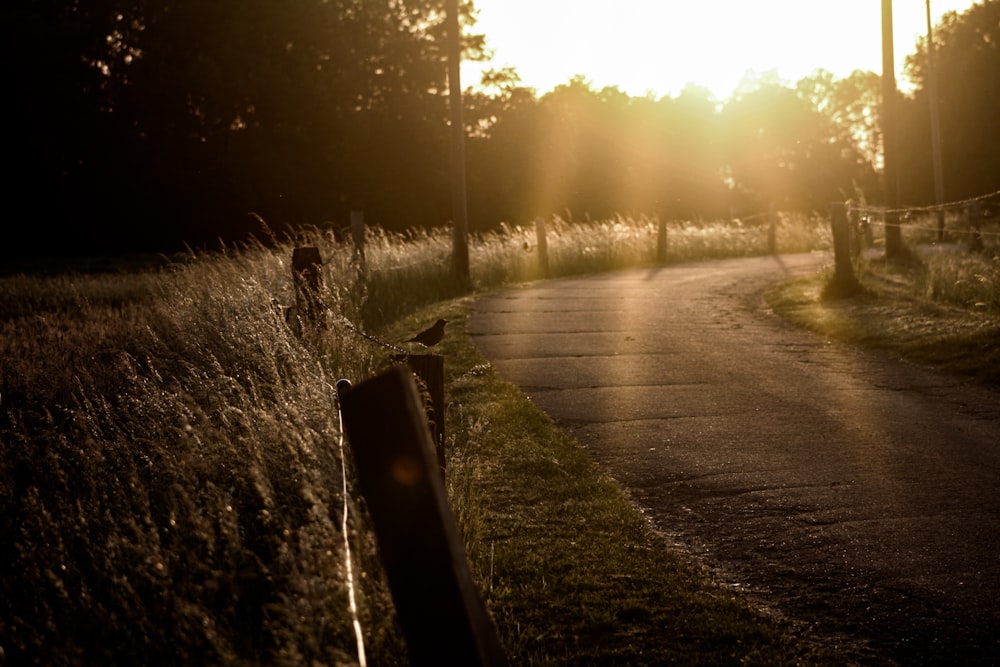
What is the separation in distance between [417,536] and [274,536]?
1513mm

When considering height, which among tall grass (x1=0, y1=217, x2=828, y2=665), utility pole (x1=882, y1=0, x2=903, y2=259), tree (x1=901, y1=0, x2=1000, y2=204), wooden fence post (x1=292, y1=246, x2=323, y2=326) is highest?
tree (x1=901, y1=0, x2=1000, y2=204)

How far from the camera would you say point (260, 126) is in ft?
152

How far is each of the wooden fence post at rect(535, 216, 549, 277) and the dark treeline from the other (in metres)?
15.3

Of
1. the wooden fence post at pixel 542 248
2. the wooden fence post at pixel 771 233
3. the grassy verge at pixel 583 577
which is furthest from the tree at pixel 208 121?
the grassy verge at pixel 583 577

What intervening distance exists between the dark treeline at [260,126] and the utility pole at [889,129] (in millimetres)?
15445

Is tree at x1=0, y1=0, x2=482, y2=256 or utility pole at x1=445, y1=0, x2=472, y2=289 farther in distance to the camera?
tree at x1=0, y1=0, x2=482, y2=256

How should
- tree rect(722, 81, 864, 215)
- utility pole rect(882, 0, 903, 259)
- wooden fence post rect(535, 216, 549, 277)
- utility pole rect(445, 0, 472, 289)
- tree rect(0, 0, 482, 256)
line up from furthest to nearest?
tree rect(722, 81, 864, 215) → tree rect(0, 0, 482, 256) → wooden fence post rect(535, 216, 549, 277) → utility pole rect(882, 0, 903, 259) → utility pole rect(445, 0, 472, 289)

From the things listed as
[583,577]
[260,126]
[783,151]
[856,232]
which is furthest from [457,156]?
[783,151]

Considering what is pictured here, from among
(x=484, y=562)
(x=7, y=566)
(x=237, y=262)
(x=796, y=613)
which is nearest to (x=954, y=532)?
(x=796, y=613)

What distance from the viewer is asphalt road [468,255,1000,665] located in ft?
15.4

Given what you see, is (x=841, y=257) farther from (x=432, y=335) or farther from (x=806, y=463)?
(x=432, y=335)

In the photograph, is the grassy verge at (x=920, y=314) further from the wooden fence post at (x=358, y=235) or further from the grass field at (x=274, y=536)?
the wooden fence post at (x=358, y=235)

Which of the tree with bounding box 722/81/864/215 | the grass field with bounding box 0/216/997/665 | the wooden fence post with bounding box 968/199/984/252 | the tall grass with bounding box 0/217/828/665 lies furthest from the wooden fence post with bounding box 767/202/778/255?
the tree with bounding box 722/81/864/215

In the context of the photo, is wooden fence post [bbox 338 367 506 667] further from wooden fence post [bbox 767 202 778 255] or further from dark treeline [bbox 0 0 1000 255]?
dark treeline [bbox 0 0 1000 255]
